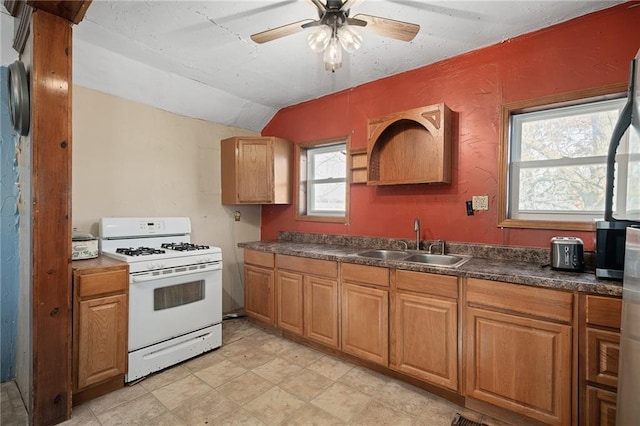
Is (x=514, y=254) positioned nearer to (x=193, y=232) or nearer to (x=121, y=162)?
(x=193, y=232)

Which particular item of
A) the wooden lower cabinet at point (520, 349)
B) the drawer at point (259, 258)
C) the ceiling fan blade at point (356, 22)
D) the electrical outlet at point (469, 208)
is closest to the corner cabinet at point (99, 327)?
the drawer at point (259, 258)

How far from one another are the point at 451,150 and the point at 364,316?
152 centimetres

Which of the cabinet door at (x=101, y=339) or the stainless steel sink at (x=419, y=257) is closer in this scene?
the cabinet door at (x=101, y=339)

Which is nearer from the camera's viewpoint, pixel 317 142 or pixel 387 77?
pixel 387 77

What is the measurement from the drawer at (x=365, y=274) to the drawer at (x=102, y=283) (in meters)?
1.64

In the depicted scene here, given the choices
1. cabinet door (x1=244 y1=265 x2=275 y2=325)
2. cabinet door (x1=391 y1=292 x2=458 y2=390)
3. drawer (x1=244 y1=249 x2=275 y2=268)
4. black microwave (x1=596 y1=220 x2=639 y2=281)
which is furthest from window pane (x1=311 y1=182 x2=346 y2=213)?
black microwave (x1=596 y1=220 x2=639 y2=281)

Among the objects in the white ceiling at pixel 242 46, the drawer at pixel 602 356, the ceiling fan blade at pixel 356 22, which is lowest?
the drawer at pixel 602 356

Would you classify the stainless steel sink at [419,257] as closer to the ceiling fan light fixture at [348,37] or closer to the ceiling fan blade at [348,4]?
the ceiling fan light fixture at [348,37]

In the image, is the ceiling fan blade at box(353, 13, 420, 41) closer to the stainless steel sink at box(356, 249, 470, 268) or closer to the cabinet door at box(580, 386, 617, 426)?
the stainless steel sink at box(356, 249, 470, 268)

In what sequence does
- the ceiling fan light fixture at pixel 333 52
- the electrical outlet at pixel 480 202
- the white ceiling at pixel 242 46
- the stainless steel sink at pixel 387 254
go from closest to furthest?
the ceiling fan light fixture at pixel 333 52 < the white ceiling at pixel 242 46 < the electrical outlet at pixel 480 202 < the stainless steel sink at pixel 387 254

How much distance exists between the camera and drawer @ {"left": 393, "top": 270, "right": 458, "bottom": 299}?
6.38 feet

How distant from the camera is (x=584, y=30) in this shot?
1.97 meters

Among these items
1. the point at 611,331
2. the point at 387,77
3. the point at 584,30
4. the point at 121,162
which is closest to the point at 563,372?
the point at 611,331

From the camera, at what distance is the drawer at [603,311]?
1.45 metres
